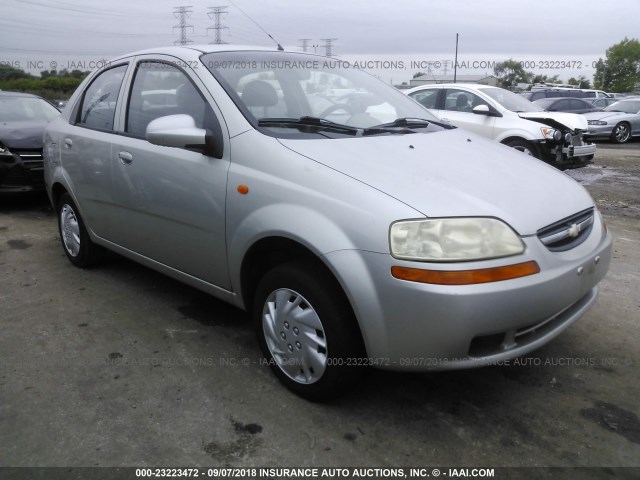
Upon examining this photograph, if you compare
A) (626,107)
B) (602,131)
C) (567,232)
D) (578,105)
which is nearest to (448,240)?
(567,232)

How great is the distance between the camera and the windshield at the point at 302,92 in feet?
9.86

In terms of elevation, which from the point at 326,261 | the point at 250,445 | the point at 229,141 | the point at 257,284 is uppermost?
the point at 229,141

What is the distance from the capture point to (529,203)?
245 centimetres

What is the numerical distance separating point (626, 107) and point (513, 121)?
9731mm

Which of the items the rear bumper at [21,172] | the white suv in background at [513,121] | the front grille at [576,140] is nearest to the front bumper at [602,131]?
the white suv in background at [513,121]

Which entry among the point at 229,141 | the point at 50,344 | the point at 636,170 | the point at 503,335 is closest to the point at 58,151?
the point at 50,344

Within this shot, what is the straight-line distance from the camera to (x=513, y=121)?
8758mm

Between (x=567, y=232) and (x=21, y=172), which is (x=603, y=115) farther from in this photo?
(x=567, y=232)

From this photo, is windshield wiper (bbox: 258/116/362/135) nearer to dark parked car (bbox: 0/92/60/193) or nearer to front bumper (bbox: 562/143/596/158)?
dark parked car (bbox: 0/92/60/193)

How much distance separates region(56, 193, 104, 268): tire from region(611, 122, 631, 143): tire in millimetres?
15198

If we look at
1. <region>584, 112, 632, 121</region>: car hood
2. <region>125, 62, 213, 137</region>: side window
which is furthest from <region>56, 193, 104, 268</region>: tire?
<region>584, 112, 632, 121</region>: car hood

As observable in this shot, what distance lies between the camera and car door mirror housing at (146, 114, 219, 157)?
282 cm

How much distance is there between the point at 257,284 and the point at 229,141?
74cm

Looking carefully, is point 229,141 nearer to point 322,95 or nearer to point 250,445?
point 322,95
